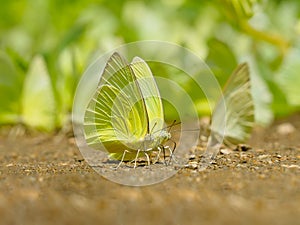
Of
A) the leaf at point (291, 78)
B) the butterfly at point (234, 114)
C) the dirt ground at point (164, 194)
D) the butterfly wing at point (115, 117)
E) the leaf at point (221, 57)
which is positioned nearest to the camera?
the dirt ground at point (164, 194)

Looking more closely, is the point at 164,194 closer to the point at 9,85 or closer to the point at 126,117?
the point at 126,117

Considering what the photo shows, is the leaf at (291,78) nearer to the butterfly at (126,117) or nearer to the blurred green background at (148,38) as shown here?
the blurred green background at (148,38)

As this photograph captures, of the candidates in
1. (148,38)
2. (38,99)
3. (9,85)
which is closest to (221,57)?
(148,38)

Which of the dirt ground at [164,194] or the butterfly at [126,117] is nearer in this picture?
the dirt ground at [164,194]

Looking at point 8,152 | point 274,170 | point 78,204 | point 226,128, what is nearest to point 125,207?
point 78,204

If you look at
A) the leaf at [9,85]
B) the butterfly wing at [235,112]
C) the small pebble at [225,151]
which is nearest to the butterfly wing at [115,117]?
the small pebble at [225,151]

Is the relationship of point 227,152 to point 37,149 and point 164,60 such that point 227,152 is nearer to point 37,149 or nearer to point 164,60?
point 37,149

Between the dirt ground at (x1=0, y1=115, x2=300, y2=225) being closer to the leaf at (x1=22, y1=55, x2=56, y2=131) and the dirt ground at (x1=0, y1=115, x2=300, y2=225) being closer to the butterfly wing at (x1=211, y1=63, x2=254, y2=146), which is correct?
the butterfly wing at (x1=211, y1=63, x2=254, y2=146)
